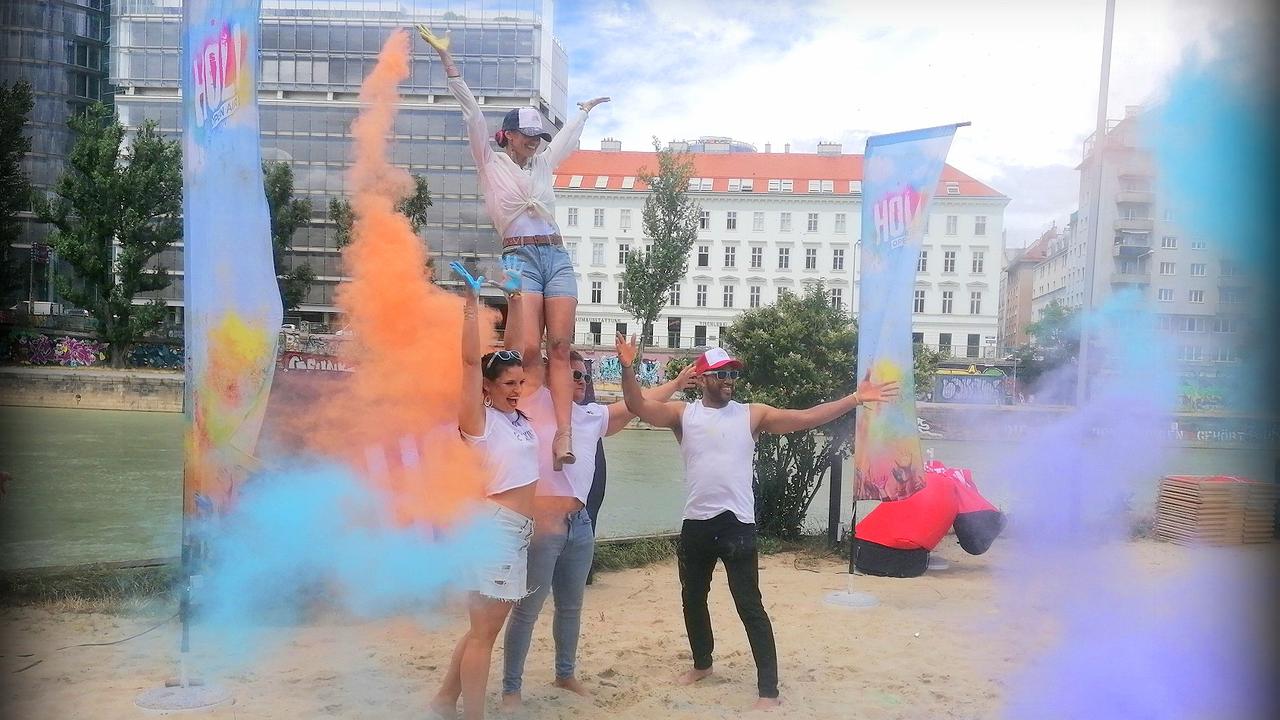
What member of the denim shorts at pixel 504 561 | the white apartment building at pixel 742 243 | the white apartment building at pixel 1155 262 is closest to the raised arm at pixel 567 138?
the denim shorts at pixel 504 561

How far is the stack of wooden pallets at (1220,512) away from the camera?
9961 mm

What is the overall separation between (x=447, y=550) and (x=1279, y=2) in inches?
213

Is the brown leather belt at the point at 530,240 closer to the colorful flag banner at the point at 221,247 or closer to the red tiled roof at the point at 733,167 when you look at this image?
the colorful flag banner at the point at 221,247

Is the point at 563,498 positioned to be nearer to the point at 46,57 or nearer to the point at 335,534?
the point at 335,534

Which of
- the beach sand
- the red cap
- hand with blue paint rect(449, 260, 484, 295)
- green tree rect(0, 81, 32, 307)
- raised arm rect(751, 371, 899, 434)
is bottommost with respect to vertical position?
the beach sand

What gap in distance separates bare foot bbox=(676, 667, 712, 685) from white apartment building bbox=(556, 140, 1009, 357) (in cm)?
3015

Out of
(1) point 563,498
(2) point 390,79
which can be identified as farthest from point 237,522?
(2) point 390,79

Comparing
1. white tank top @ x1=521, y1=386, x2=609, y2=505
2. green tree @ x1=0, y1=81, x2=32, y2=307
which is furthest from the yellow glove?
green tree @ x1=0, y1=81, x2=32, y2=307

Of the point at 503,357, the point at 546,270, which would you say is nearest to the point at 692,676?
the point at 503,357

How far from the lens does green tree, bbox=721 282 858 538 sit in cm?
929

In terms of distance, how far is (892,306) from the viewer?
728cm

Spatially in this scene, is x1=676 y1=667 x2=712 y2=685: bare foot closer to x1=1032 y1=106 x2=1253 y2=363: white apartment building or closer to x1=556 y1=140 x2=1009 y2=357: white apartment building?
x1=1032 y1=106 x2=1253 y2=363: white apartment building

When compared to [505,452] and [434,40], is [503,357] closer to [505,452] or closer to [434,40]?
[505,452]

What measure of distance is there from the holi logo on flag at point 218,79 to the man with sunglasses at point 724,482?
2.29 metres
